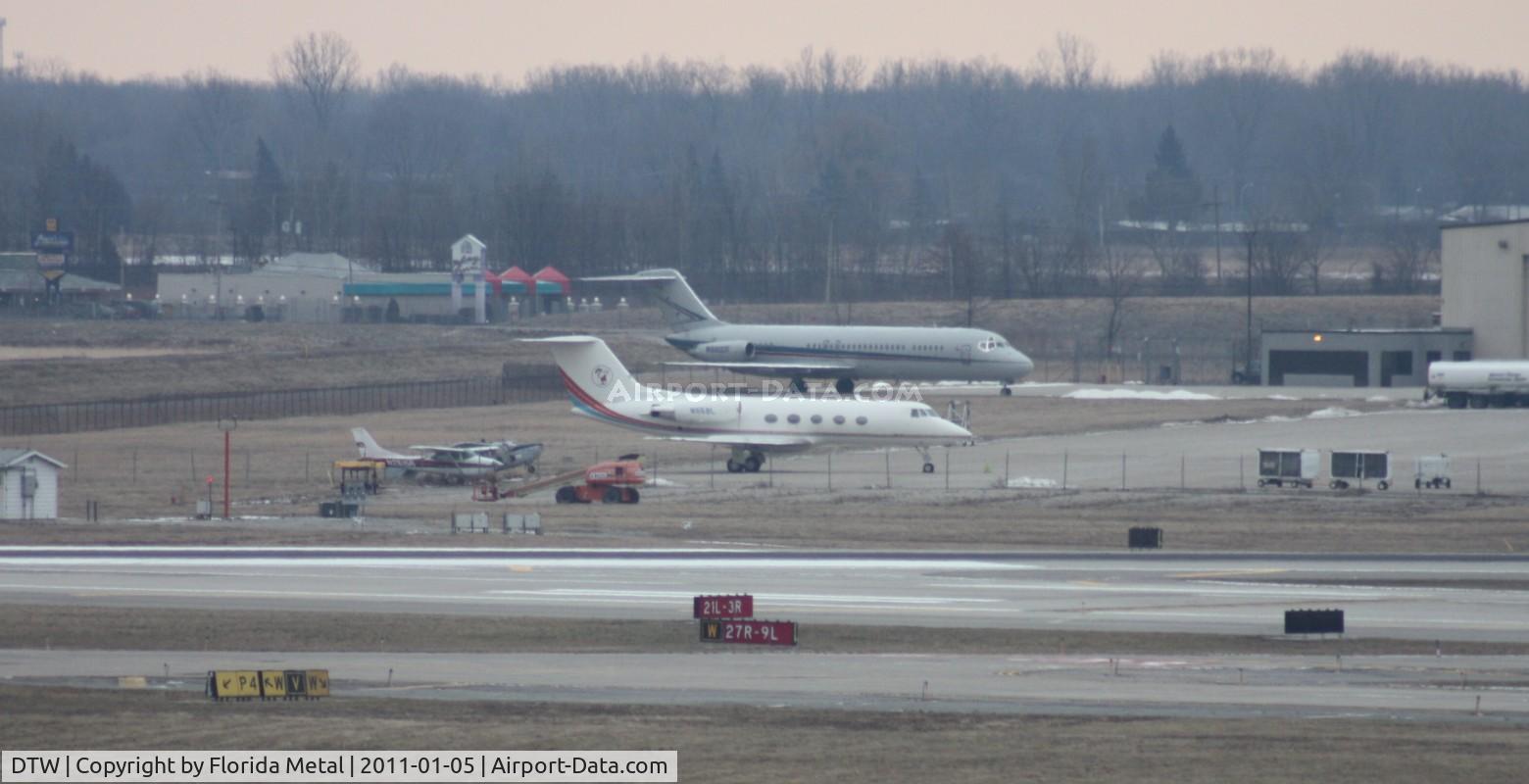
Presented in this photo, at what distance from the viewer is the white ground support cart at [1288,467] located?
46.8m

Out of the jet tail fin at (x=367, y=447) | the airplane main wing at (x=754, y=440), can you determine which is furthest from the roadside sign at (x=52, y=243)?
the airplane main wing at (x=754, y=440)

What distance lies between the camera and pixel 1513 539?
3891 centimetres

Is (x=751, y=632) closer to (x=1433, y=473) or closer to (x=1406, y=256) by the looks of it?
(x=1433, y=473)

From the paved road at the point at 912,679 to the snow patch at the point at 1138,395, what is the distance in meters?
47.5

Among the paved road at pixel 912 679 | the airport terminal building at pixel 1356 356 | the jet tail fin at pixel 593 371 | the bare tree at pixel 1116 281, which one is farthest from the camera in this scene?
the bare tree at pixel 1116 281

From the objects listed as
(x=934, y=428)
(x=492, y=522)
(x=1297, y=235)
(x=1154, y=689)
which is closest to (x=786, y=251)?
(x=1297, y=235)

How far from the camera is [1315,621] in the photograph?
2684 centimetres

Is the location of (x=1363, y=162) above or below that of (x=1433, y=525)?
above

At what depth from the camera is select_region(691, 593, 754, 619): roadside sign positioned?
27031 mm

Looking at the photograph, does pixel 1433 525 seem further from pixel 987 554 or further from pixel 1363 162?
pixel 1363 162

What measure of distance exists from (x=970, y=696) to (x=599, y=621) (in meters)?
8.08

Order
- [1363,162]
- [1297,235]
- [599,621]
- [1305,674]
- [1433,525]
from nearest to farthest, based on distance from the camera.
Answer: 1. [1305,674]
2. [599,621]
3. [1433,525]
4. [1297,235]
5. [1363,162]

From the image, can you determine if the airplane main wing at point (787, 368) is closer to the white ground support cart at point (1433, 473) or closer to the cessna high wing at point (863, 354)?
the cessna high wing at point (863, 354)

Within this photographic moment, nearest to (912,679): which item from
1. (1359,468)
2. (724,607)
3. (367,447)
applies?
(724,607)
